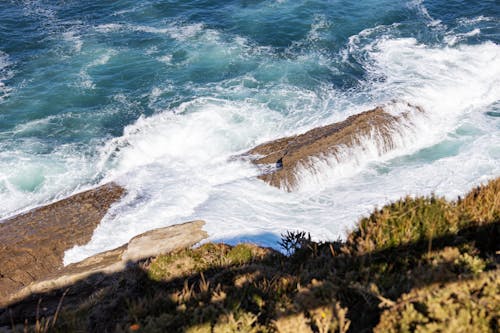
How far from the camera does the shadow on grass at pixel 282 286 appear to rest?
15.9ft

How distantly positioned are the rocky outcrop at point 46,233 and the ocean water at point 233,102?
464 mm

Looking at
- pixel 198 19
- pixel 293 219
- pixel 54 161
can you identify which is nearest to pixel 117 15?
pixel 198 19

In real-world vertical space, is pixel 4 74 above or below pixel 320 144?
above

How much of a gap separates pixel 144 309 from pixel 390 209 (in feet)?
12.6

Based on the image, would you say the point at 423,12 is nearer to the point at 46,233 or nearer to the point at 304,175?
the point at 304,175

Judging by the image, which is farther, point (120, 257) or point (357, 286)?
point (120, 257)

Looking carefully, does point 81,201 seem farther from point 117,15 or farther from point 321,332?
point 117,15

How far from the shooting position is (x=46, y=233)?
12117mm

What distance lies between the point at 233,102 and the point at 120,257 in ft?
34.1

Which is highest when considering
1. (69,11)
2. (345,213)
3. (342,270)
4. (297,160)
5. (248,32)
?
(69,11)

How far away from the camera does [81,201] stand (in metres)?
13.6

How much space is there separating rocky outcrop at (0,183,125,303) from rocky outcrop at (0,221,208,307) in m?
0.90

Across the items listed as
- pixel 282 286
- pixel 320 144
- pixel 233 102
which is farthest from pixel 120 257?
pixel 233 102

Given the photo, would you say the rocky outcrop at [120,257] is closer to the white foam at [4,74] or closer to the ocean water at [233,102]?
the ocean water at [233,102]
